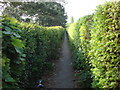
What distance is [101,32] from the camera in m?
3.05

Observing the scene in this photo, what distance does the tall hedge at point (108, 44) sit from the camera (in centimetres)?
279

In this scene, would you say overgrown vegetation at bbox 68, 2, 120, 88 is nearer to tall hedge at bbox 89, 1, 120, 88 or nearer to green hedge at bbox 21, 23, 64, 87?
tall hedge at bbox 89, 1, 120, 88

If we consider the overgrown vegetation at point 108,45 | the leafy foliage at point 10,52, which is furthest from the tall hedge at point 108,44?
the leafy foliage at point 10,52

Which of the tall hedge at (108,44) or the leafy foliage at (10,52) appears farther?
the tall hedge at (108,44)

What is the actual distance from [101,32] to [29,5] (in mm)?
13309

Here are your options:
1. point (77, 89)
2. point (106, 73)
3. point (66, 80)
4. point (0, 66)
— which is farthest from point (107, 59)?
point (66, 80)

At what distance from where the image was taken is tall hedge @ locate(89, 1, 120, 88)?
279cm

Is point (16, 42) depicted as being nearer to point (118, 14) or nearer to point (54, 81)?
point (118, 14)

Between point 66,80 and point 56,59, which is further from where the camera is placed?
point 56,59

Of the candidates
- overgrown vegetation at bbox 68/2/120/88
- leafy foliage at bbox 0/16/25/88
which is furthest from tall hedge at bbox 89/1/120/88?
leafy foliage at bbox 0/16/25/88

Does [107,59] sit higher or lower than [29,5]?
lower

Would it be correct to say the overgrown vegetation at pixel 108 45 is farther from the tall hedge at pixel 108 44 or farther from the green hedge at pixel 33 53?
the green hedge at pixel 33 53

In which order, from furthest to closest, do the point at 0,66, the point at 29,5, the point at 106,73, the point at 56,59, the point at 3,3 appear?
the point at 29,5 < the point at 3,3 < the point at 56,59 < the point at 106,73 < the point at 0,66

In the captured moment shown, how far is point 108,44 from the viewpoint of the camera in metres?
2.89
